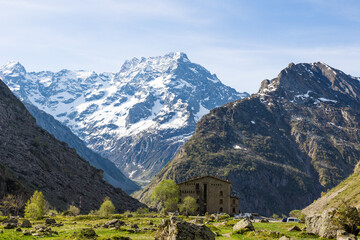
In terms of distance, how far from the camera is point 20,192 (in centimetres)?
16938

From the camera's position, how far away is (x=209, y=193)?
168750 millimetres

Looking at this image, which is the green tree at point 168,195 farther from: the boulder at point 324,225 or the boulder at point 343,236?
the boulder at point 343,236

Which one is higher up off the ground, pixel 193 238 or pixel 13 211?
pixel 193 238

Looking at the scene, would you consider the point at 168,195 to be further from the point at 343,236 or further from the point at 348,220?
the point at 343,236

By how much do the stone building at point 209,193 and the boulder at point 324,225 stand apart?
4154 inches

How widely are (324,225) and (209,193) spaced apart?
4355 inches

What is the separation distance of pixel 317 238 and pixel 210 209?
11097 cm

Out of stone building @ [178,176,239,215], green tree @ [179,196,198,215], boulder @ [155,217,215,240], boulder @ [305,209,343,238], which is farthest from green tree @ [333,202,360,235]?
stone building @ [178,176,239,215]

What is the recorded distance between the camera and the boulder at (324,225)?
189 feet

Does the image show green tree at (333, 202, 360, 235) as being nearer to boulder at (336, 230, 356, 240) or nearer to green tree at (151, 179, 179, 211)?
boulder at (336, 230, 356, 240)

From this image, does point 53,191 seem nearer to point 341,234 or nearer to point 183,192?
point 183,192

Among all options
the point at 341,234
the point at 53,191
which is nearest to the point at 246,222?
the point at 341,234

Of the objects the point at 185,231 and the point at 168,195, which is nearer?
the point at 185,231

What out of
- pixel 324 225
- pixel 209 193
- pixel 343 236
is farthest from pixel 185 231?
pixel 209 193
